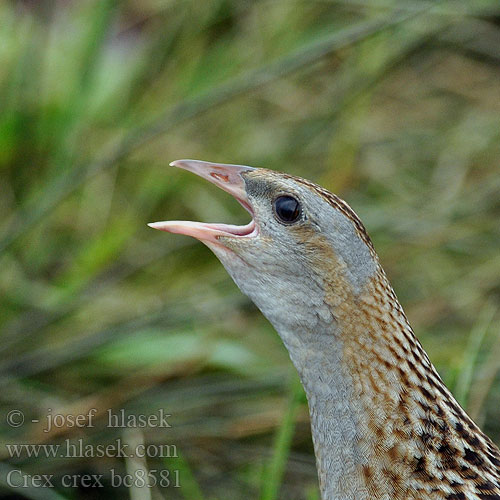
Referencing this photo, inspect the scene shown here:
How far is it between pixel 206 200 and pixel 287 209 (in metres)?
1.83

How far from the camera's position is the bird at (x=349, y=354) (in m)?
1.62

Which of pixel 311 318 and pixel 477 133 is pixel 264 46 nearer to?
pixel 477 133

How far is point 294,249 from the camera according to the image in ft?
5.73

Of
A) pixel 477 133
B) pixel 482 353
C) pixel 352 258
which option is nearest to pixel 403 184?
pixel 477 133

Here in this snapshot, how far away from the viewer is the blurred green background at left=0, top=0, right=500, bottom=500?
8.43ft

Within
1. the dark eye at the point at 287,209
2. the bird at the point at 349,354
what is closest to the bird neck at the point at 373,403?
the bird at the point at 349,354

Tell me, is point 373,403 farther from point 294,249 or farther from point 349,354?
point 294,249

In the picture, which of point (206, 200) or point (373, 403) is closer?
point (373, 403)

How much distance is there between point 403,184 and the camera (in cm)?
373

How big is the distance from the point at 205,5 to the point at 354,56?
1.84ft

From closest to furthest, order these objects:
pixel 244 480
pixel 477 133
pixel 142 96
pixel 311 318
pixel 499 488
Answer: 1. pixel 499 488
2. pixel 311 318
3. pixel 244 480
4. pixel 142 96
5. pixel 477 133

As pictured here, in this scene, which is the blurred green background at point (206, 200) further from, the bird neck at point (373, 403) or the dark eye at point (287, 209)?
the dark eye at point (287, 209)

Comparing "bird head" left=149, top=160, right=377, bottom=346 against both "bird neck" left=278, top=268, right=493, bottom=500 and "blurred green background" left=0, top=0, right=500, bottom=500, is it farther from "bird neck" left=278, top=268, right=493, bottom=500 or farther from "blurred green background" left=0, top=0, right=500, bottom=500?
"blurred green background" left=0, top=0, right=500, bottom=500

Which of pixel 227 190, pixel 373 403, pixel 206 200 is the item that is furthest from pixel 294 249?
pixel 206 200
